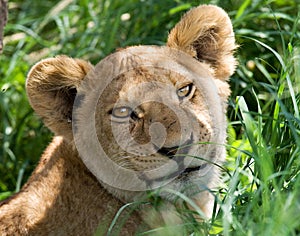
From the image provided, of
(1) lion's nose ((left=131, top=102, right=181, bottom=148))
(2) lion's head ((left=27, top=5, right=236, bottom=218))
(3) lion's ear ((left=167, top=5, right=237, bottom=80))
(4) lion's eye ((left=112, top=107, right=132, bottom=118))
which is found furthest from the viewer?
(3) lion's ear ((left=167, top=5, right=237, bottom=80))

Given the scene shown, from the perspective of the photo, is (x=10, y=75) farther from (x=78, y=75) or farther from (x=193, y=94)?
A: (x=193, y=94)

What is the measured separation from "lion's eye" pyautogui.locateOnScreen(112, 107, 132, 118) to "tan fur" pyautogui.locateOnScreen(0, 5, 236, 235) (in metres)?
0.02

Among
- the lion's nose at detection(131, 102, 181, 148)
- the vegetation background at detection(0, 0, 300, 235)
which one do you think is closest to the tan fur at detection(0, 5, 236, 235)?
the lion's nose at detection(131, 102, 181, 148)

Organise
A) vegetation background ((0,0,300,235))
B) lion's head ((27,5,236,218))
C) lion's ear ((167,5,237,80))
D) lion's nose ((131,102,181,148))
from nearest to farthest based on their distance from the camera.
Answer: lion's nose ((131,102,181,148)), lion's head ((27,5,236,218)), vegetation background ((0,0,300,235)), lion's ear ((167,5,237,80))

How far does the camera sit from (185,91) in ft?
11.8

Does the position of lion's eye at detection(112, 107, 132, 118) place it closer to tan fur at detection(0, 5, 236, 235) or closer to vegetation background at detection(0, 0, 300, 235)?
tan fur at detection(0, 5, 236, 235)

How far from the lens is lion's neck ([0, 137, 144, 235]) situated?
354 centimetres

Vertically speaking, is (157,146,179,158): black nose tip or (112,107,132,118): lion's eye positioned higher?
(112,107,132,118): lion's eye

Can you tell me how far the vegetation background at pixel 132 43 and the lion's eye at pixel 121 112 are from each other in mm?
503

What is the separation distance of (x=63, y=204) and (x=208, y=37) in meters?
1.14

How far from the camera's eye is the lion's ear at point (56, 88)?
371 centimetres

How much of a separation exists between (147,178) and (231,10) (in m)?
2.02

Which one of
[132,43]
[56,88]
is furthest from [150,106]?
[132,43]

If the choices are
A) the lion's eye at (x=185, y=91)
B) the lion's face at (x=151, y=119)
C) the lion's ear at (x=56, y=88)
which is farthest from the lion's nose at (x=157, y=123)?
the lion's ear at (x=56, y=88)
